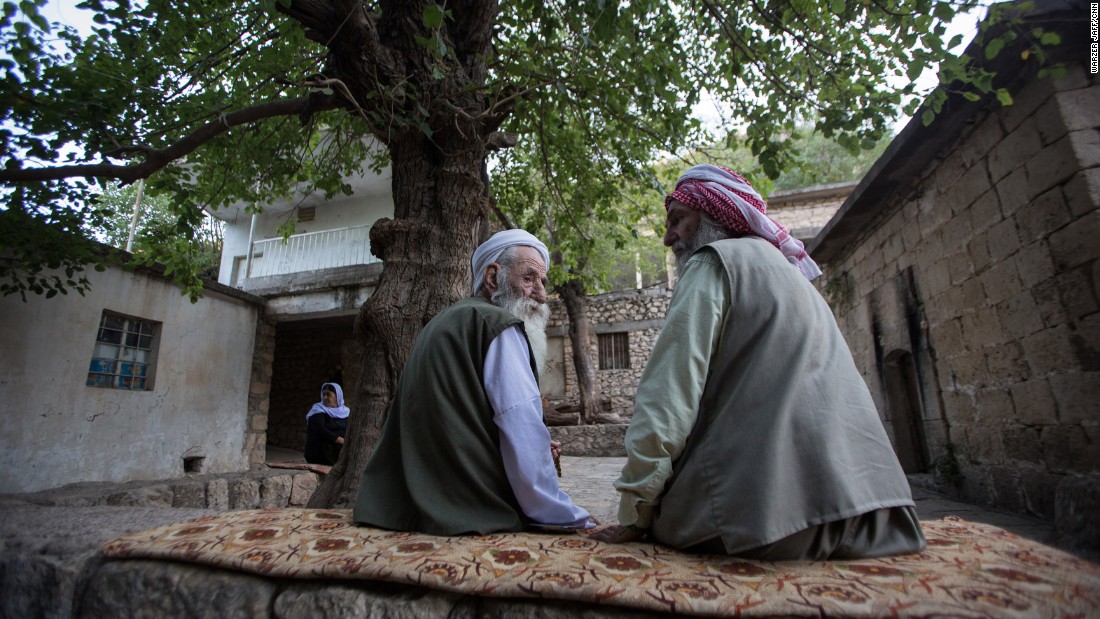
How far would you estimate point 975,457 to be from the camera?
4715 mm

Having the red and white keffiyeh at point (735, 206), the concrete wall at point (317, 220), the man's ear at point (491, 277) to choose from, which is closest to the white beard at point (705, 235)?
the red and white keffiyeh at point (735, 206)

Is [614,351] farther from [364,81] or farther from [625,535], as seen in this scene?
[625,535]

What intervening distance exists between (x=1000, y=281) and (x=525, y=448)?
433 cm

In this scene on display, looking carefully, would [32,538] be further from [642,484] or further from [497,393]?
[642,484]

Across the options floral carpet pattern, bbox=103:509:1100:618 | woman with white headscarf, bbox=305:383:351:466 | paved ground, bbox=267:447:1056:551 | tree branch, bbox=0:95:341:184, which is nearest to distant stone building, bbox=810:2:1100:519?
paved ground, bbox=267:447:1056:551

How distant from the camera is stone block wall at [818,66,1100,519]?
339 cm

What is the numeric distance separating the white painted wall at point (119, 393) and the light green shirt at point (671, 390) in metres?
7.44

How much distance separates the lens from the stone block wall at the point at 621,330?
15703mm

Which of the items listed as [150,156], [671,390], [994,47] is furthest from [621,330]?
[671,390]

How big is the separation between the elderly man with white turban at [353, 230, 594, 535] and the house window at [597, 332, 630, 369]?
46.6ft

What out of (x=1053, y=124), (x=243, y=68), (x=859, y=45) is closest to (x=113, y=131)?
(x=243, y=68)

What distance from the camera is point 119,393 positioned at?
700 centimetres

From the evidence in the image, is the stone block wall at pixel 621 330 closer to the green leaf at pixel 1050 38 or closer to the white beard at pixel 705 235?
the green leaf at pixel 1050 38

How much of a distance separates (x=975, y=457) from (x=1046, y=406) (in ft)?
3.95
